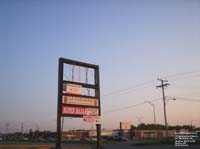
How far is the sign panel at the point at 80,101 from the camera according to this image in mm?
20797

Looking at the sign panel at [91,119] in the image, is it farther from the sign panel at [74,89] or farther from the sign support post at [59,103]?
the sign support post at [59,103]

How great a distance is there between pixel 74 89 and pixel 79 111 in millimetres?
1857

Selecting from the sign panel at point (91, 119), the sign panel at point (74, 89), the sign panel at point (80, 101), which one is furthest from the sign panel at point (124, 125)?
the sign panel at point (74, 89)

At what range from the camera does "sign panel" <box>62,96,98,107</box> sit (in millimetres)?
20797

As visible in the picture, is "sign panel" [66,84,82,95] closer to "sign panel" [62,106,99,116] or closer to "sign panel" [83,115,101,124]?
"sign panel" [62,106,99,116]

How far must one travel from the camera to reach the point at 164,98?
52.2 metres

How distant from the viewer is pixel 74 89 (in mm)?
21594

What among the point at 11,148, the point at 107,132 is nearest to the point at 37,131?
the point at 107,132

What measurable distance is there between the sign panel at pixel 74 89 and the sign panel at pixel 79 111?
130 centimetres

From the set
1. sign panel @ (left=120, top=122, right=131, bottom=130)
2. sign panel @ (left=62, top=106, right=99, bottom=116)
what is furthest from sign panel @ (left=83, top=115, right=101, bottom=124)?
sign panel @ (left=120, top=122, right=131, bottom=130)

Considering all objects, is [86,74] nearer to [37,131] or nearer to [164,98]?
[164,98]

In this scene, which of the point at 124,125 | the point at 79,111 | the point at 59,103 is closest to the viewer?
the point at 59,103

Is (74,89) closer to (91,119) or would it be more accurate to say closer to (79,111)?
(79,111)

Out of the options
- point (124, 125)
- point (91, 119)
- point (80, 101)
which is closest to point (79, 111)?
Result: point (80, 101)
